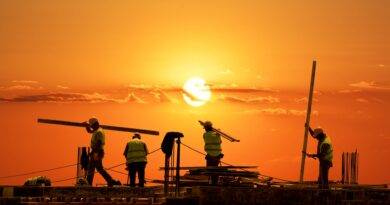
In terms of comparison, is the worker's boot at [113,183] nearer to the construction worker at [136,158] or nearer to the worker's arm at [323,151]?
the construction worker at [136,158]

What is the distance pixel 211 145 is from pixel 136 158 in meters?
2.88

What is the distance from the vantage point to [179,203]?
33531 mm

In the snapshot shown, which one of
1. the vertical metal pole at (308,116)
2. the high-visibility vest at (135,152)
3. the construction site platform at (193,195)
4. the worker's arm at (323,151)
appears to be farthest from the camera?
the vertical metal pole at (308,116)

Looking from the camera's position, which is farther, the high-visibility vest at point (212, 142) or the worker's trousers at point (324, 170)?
the high-visibility vest at point (212, 142)

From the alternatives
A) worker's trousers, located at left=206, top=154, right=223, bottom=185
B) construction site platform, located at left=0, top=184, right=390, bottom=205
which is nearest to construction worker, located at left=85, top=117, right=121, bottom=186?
construction site platform, located at left=0, top=184, right=390, bottom=205

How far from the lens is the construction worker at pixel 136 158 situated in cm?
3819

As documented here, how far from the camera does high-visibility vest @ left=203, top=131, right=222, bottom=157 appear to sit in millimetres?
38906

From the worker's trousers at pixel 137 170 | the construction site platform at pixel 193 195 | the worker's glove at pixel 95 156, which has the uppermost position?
the worker's glove at pixel 95 156

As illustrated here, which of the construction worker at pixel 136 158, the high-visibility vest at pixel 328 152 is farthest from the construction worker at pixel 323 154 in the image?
the construction worker at pixel 136 158

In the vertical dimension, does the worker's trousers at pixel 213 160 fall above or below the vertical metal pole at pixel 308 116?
below

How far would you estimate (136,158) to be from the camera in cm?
3822

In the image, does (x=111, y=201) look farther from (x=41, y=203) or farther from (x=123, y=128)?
(x=123, y=128)

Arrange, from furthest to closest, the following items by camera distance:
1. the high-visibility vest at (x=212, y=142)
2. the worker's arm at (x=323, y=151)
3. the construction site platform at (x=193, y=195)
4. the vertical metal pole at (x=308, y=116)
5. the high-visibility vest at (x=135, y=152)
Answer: the vertical metal pole at (x=308, y=116) → the high-visibility vest at (x=212, y=142) → the worker's arm at (x=323, y=151) → the high-visibility vest at (x=135, y=152) → the construction site platform at (x=193, y=195)

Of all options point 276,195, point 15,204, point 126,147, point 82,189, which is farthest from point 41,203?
point 276,195
